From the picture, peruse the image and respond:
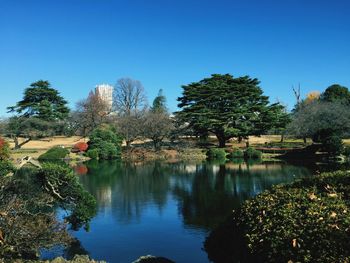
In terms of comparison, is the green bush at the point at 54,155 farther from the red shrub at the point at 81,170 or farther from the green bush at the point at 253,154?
the green bush at the point at 253,154

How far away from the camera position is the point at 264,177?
29562mm

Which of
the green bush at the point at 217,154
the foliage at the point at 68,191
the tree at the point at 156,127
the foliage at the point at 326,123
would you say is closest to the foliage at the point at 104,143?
the tree at the point at 156,127

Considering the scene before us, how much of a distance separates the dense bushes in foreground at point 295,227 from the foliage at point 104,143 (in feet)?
134

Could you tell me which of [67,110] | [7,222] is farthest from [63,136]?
[7,222]

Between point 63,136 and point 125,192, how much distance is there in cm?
4440

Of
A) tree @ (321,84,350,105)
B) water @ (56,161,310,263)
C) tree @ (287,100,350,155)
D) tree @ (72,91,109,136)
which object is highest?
tree @ (321,84,350,105)

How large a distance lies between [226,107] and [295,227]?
48123 millimetres

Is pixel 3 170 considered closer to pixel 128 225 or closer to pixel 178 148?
pixel 128 225

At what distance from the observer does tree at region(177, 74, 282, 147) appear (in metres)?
52.0

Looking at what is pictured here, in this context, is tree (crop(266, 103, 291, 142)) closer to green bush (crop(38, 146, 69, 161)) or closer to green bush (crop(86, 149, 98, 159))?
green bush (crop(86, 149, 98, 159))

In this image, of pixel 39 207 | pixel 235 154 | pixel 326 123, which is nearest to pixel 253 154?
pixel 235 154

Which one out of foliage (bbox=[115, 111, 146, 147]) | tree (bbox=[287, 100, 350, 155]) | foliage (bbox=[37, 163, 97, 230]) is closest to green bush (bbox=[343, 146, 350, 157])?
tree (bbox=[287, 100, 350, 155])

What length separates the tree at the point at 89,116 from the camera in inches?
2402

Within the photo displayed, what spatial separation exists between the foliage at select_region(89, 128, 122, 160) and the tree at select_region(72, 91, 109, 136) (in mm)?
10534
